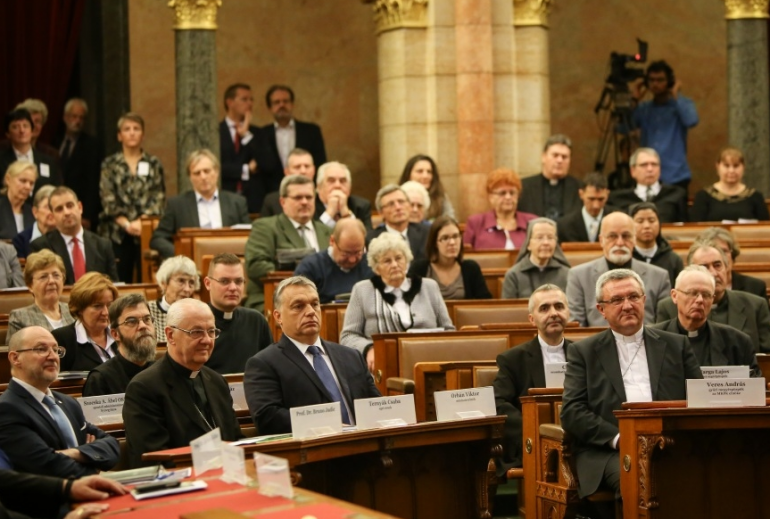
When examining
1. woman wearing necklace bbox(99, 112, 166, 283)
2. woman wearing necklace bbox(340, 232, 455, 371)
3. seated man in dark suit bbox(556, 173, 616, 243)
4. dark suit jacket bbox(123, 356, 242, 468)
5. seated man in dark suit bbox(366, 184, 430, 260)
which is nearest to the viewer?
dark suit jacket bbox(123, 356, 242, 468)

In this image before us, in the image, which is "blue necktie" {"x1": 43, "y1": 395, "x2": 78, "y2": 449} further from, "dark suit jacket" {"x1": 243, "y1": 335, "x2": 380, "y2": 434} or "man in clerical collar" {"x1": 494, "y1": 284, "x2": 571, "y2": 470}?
"man in clerical collar" {"x1": 494, "y1": 284, "x2": 571, "y2": 470}

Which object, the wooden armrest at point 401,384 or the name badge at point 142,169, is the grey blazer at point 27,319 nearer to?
the wooden armrest at point 401,384

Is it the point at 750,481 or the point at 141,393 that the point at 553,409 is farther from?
the point at 141,393

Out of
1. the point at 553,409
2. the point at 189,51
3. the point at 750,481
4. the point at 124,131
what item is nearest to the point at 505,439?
the point at 553,409

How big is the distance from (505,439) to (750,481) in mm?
1311

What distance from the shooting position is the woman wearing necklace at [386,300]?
773 cm

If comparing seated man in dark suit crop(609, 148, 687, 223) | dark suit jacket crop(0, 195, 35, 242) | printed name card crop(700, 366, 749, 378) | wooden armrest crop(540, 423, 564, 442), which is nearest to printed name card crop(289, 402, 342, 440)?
wooden armrest crop(540, 423, 564, 442)

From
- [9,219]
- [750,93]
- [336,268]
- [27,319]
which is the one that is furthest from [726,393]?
[750,93]

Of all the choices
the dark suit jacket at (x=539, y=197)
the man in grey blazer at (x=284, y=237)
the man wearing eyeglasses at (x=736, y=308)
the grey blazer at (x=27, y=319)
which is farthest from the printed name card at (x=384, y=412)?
the dark suit jacket at (x=539, y=197)

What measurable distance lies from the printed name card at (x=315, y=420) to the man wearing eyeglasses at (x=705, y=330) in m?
1.96

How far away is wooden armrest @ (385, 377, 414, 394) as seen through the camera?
695cm

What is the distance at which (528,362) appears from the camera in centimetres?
690

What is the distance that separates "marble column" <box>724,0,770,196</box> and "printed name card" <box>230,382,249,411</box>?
22.1 feet

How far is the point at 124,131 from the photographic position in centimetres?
1020
